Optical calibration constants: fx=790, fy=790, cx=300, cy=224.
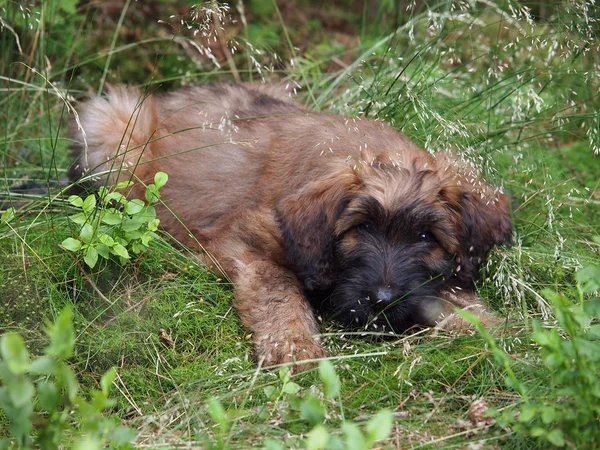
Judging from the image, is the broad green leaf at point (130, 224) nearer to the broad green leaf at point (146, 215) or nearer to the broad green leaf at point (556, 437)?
the broad green leaf at point (146, 215)

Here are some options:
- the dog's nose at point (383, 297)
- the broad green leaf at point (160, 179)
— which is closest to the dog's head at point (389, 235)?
the dog's nose at point (383, 297)

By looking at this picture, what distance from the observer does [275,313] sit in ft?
11.2

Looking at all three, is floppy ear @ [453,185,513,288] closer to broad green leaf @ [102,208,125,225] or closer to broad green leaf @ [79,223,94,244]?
broad green leaf @ [102,208,125,225]

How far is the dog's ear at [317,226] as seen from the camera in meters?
3.40

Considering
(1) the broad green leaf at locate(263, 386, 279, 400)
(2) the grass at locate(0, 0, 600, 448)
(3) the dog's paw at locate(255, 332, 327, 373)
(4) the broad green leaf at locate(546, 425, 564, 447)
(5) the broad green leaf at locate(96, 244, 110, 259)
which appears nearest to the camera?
(4) the broad green leaf at locate(546, 425, 564, 447)

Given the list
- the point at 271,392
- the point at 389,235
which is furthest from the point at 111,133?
the point at 271,392

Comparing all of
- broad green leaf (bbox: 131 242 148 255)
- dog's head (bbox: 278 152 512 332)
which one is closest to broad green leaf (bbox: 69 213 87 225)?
broad green leaf (bbox: 131 242 148 255)

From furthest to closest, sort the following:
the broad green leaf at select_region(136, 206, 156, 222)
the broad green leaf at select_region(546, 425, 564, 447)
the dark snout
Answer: the broad green leaf at select_region(136, 206, 156, 222)
the dark snout
the broad green leaf at select_region(546, 425, 564, 447)

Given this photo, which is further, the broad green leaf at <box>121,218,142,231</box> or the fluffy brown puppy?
the broad green leaf at <box>121,218,142,231</box>

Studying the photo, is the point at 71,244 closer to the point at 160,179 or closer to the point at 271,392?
the point at 160,179

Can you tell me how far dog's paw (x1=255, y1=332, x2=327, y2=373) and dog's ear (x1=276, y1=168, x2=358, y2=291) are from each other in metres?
0.31

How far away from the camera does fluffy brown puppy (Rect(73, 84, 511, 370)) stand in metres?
3.31

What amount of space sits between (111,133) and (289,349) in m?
1.87

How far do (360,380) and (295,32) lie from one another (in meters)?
4.63
